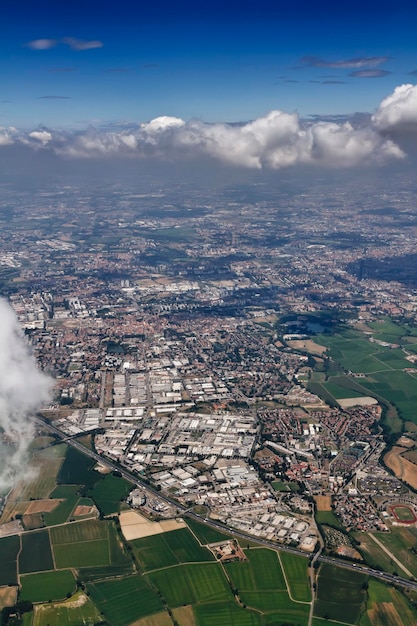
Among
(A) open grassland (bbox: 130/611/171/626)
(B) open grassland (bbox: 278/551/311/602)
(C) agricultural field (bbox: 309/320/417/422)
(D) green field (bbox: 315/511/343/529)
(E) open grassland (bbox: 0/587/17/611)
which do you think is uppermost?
(E) open grassland (bbox: 0/587/17/611)

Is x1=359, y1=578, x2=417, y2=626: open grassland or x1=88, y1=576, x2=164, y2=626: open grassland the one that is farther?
x1=88, y1=576, x2=164, y2=626: open grassland

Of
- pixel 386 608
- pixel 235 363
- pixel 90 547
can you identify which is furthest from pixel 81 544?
pixel 235 363

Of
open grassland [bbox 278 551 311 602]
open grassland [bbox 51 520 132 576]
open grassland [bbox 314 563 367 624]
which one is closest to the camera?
open grassland [bbox 314 563 367 624]

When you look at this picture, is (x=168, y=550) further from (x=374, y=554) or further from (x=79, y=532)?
(x=374, y=554)

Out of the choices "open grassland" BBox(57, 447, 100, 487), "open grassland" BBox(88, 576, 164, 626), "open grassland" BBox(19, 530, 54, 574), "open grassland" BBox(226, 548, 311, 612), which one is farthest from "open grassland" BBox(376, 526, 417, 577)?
"open grassland" BBox(57, 447, 100, 487)

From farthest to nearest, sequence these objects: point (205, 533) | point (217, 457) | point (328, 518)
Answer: point (217, 457) → point (328, 518) → point (205, 533)

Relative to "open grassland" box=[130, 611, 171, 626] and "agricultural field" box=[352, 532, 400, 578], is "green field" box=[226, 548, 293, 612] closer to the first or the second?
"open grassland" box=[130, 611, 171, 626]

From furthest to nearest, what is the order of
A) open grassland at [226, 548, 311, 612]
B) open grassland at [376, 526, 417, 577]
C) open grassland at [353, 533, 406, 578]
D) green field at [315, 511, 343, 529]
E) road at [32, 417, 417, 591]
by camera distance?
green field at [315, 511, 343, 529] → open grassland at [376, 526, 417, 577] → open grassland at [353, 533, 406, 578] → road at [32, 417, 417, 591] → open grassland at [226, 548, 311, 612]
